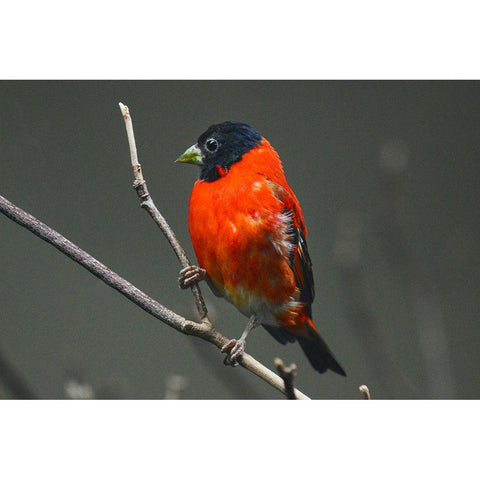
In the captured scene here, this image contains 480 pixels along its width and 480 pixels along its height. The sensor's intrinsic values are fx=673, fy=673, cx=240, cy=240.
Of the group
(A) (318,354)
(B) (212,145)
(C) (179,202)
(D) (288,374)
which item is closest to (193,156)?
(B) (212,145)

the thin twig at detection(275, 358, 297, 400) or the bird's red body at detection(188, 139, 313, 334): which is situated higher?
the bird's red body at detection(188, 139, 313, 334)

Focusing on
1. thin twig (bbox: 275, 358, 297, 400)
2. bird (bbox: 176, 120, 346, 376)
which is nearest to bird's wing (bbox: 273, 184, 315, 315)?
bird (bbox: 176, 120, 346, 376)

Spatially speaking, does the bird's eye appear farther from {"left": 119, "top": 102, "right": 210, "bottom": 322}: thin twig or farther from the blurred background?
{"left": 119, "top": 102, "right": 210, "bottom": 322}: thin twig

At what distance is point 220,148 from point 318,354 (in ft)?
3.03

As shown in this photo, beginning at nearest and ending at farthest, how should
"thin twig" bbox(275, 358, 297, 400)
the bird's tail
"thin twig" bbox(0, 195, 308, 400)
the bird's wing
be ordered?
"thin twig" bbox(275, 358, 297, 400) → "thin twig" bbox(0, 195, 308, 400) → the bird's wing → the bird's tail

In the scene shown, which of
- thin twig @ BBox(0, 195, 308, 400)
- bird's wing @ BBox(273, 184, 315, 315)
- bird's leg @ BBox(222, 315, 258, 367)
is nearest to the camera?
thin twig @ BBox(0, 195, 308, 400)

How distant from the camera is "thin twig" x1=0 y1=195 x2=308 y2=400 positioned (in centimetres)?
204

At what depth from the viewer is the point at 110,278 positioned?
2.07 meters

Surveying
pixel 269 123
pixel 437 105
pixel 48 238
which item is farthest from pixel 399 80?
pixel 48 238

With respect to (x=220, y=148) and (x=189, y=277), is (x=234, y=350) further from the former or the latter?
(x=220, y=148)

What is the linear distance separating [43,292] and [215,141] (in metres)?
0.96

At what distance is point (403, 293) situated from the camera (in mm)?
2887

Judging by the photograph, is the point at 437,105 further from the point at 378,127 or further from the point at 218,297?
the point at 218,297

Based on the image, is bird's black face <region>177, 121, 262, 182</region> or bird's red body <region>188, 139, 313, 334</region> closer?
bird's red body <region>188, 139, 313, 334</region>
